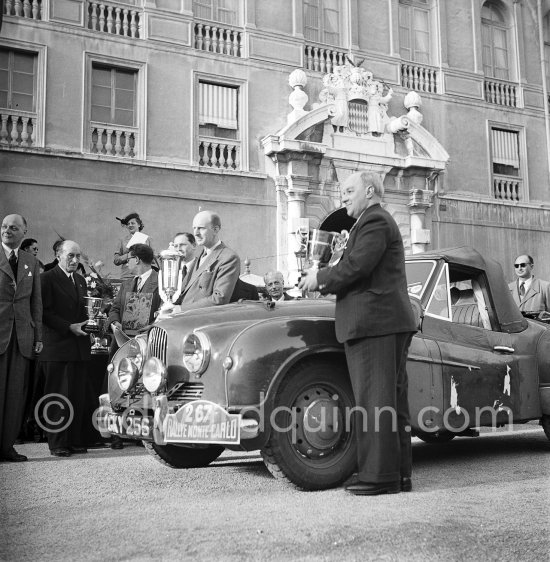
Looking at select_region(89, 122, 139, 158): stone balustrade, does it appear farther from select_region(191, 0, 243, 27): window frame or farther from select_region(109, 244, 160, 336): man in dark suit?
select_region(109, 244, 160, 336): man in dark suit

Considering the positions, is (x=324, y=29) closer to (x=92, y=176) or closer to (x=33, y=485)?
(x=92, y=176)

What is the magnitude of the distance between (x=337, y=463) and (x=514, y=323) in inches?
90.9

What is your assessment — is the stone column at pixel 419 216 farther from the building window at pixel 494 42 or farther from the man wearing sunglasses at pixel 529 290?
the man wearing sunglasses at pixel 529 290

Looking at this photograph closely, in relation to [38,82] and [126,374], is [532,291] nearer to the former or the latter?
[126,374]

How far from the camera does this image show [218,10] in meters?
15.3

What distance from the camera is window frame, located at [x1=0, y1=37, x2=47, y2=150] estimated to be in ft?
43.0

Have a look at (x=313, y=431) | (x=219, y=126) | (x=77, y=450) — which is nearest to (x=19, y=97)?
(x=219, y=126)

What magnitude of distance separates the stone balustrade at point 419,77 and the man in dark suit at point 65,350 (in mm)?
12291

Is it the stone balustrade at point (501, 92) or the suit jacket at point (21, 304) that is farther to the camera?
the stone balustrade at point (501, 92)

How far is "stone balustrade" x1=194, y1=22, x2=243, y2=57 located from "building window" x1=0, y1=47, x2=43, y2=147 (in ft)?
11.0

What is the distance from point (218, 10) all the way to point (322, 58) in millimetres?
2538

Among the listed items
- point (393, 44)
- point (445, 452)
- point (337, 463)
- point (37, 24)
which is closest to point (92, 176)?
point (37, 24)

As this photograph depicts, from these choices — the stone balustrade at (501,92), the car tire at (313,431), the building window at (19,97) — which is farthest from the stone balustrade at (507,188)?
the car tire at (313,431)

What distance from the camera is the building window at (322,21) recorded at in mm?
16297
